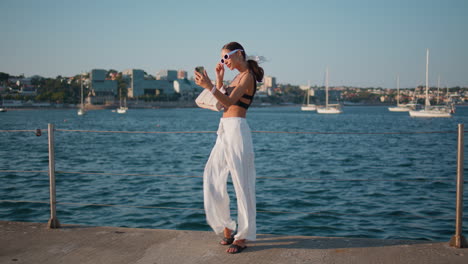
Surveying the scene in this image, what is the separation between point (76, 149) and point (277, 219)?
2181 cm

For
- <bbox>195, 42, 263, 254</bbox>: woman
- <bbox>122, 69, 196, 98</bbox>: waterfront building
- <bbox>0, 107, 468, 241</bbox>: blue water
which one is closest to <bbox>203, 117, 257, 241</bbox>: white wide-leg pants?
<bbox>195, 42, 263, 254</bbox>: woman

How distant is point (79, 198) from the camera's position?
11.2m

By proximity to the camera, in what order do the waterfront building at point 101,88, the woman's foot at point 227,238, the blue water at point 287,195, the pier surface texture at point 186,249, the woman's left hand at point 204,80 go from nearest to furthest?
the woman's left hand at point 204,80
the pier surface texture at point 186,249
the woman's foot at point 227,238
the blue water at point 287,195
the waterfront building at point 101,88

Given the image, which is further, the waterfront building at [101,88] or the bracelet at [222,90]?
the waterfront building at [101,88]

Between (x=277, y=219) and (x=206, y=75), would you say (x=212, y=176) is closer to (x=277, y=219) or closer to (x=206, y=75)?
(x=206, y=75)

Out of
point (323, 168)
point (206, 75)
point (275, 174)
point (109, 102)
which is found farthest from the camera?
point (109, 102)

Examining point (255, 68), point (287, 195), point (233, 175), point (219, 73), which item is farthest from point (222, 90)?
point (287, 195)

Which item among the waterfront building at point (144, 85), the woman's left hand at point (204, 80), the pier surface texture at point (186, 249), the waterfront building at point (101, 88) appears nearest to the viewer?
the woman's left hand at point (204, 80)

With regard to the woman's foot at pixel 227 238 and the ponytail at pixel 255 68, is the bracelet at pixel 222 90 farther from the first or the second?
the woman's foot at pixel 227 238

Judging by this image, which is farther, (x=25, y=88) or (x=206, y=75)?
(x=25, y=88)

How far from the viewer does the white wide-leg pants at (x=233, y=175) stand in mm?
3523

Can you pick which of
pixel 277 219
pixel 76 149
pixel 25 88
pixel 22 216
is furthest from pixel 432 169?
pixel 25 88

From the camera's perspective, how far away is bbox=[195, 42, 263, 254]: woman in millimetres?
3518

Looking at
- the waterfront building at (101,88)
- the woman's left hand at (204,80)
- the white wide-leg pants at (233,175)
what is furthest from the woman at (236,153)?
the waterfront building at (101,88)
